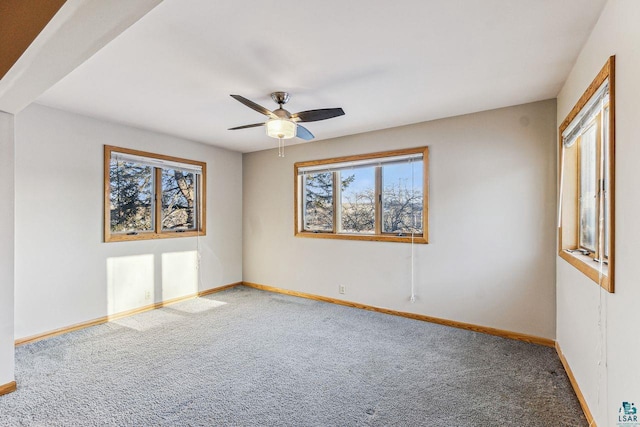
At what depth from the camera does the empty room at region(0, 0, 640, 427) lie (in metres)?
1.72

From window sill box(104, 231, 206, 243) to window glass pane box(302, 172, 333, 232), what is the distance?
1.67m

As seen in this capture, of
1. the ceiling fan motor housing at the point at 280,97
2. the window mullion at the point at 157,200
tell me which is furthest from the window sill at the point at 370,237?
the ceiling fan motor housing at the point at 280,97

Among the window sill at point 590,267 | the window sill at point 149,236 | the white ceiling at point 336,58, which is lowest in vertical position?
the window sill at point 590,267

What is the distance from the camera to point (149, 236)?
13.6 feet

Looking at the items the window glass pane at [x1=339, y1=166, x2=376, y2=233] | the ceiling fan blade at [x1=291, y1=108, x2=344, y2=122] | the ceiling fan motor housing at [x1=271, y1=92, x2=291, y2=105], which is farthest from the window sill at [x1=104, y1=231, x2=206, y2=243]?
the ceiling fan blade at [x1=291, y1=108, x2=344, y2=122]

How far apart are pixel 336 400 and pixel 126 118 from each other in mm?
3644

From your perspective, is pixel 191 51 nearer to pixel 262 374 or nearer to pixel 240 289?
pixel 262 374

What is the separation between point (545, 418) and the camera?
1.95m

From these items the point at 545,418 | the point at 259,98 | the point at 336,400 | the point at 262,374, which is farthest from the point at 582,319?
the point at 259,98

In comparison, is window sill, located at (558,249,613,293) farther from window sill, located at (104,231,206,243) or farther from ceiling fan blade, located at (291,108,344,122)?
window sill, located at (104,231,206,243)

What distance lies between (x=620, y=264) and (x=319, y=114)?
83.1 inches

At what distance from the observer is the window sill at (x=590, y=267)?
1.66 meters

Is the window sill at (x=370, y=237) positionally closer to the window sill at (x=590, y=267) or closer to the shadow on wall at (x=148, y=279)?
the window sill at (x=590, y=267)

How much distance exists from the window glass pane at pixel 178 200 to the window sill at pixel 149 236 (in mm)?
109
